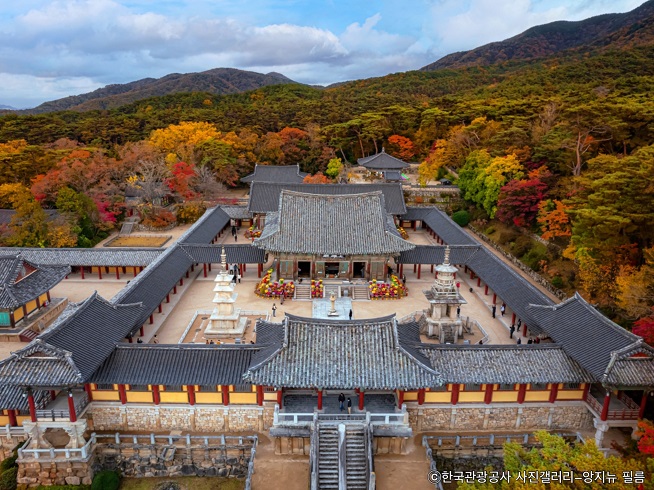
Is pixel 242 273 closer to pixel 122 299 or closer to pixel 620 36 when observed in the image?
pixel 122 299

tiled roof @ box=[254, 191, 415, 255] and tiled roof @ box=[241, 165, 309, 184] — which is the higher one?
tiled roof @ box=[241, 165, 309, 184]

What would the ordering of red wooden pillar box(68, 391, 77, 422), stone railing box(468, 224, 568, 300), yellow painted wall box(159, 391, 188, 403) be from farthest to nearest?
stone railing box(468, 224, 568, 300) < yellow painted wall box(159, 391, 188, 403) < red wooden pillar box(68, 391, 77, 422)

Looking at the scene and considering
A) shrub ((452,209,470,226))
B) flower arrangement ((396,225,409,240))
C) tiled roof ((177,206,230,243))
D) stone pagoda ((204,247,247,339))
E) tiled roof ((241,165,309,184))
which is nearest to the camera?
stone pagoda ((204,247,247,339))

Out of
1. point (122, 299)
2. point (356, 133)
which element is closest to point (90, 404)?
point (122, 299)

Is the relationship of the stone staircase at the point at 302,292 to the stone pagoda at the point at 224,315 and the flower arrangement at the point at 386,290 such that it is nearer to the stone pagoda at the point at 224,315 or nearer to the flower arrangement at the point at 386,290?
the flower arrangement at the point at 386,290

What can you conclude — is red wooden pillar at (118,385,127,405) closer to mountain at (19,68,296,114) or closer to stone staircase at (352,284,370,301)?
stone staircase at (352,284,370,301)

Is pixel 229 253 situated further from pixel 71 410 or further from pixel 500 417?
pixel 500 417

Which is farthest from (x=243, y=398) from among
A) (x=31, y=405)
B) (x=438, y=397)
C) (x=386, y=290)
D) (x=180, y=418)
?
(x=386, y=290)

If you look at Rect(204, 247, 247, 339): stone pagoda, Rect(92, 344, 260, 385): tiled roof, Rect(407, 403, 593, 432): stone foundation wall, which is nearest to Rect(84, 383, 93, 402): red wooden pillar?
Rect(92, 344, 260, 385): tiled roof

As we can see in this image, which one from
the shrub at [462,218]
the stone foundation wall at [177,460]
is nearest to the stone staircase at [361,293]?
the stone foundation wall at [177,460]
